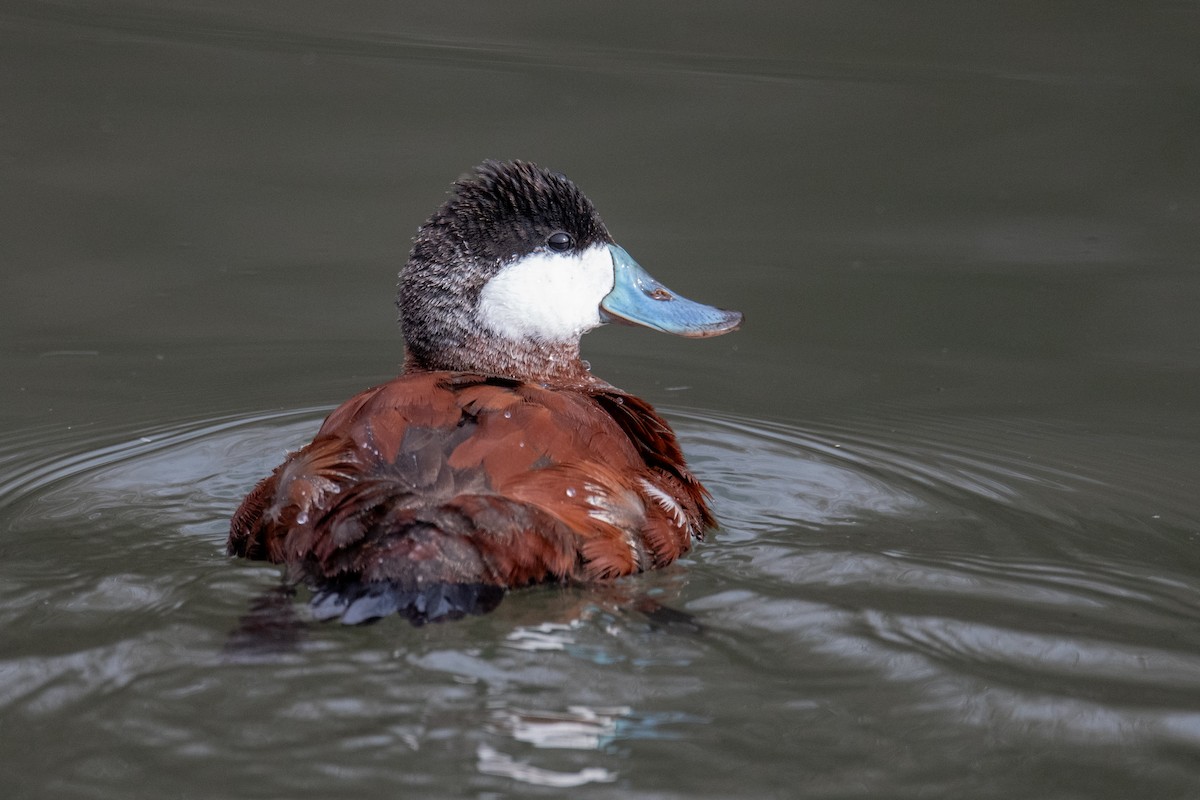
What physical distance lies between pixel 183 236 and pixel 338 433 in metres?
3.68

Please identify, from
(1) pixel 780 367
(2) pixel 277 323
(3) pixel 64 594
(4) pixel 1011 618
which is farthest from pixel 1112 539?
(2) pixel 277 323

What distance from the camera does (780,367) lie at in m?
6.30

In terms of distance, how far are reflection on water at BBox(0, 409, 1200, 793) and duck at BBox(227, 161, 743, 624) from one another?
97 millimetres

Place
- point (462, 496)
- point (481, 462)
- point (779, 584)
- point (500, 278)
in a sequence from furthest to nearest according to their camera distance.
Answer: point (500, 278) → point (779, 584) → point (481, 462) → point (462, 496)

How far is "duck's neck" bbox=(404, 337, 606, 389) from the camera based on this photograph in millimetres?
4805

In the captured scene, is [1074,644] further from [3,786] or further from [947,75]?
[947,75]

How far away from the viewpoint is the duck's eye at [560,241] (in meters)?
4.87

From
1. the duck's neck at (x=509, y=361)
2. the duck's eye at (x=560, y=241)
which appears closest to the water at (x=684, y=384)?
the duck's neck at (x=509, y=361)

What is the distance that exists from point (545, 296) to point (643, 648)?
1.70m

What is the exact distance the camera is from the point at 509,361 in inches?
191

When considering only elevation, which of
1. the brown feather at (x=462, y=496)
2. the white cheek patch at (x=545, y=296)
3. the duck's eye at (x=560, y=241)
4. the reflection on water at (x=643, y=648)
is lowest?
the reflection on water at (x=643, y=648)

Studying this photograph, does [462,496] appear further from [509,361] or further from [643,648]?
[509,361]

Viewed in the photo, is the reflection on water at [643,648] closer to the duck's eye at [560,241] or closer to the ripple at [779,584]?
the ripple at [779,584]

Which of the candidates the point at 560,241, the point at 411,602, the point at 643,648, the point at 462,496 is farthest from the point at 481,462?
the point at 560,241
